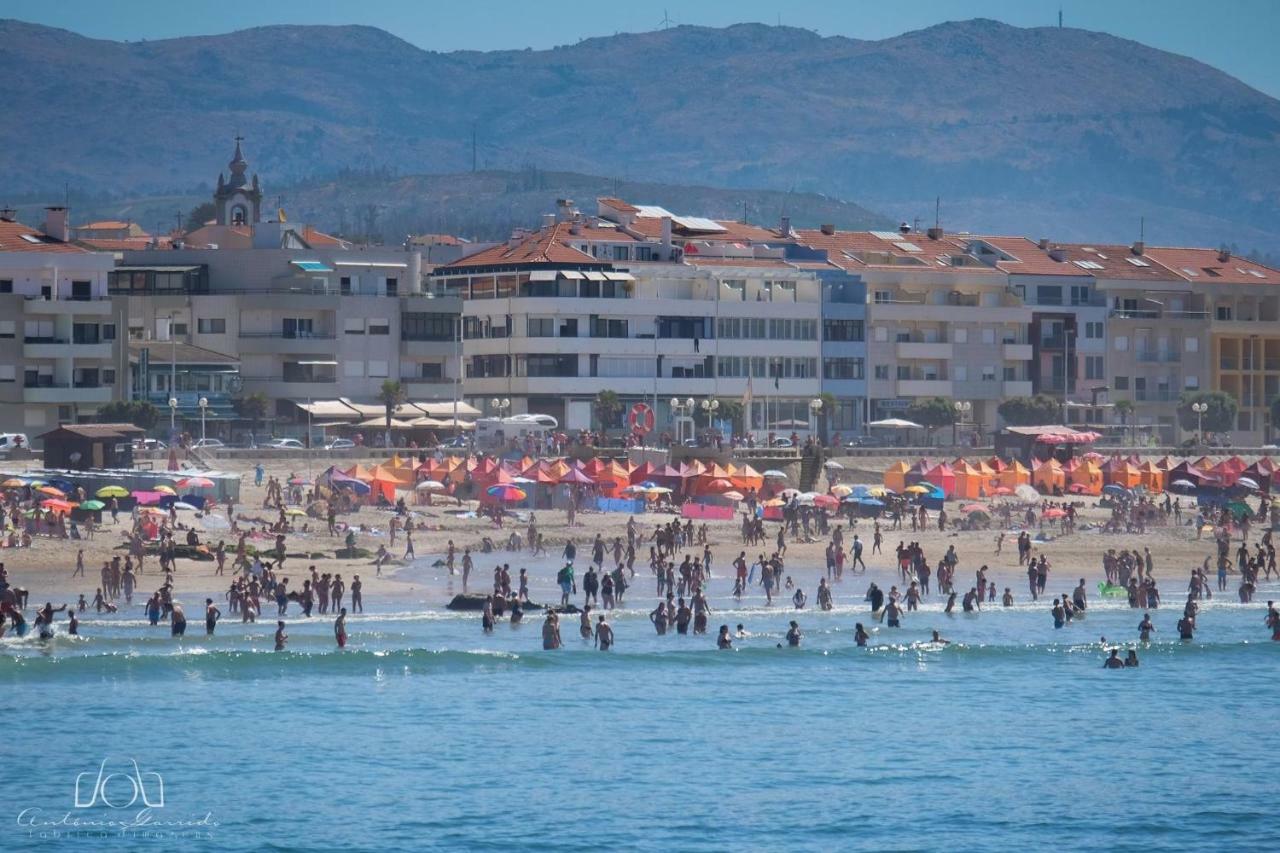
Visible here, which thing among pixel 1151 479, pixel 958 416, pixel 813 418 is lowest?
pixel 1151 479

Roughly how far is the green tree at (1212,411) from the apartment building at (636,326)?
1826cm

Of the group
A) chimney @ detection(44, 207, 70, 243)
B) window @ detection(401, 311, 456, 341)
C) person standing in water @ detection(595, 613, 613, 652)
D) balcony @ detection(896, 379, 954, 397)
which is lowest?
person standing in water @ detection(595, 613, 613, 652)

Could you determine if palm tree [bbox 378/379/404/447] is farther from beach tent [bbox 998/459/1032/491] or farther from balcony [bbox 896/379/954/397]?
balcony [bbox 896/379/954/397]

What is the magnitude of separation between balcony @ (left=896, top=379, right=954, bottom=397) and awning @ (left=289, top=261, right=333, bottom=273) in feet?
82.9

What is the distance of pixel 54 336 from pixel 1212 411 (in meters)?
50.3

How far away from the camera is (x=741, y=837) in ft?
118

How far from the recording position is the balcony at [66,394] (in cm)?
8175

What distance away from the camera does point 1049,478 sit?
79.8 metres

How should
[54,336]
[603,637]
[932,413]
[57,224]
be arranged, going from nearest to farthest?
[603,637]
[54,336]
[57,224]
[932,413]

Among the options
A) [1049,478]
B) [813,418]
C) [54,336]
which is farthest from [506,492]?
[813,418]

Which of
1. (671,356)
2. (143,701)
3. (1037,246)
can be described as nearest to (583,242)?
(671,356)

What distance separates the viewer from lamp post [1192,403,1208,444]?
3858 inches

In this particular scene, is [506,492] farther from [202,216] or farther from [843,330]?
[202,216]

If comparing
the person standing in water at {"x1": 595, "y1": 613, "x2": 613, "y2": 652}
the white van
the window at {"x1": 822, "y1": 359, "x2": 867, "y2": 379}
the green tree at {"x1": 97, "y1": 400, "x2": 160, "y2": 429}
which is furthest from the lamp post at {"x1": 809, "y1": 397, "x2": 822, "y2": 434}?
the person standing in water at {"x1": 595, "y1": 613, "x2": 613, "y2": 652}
